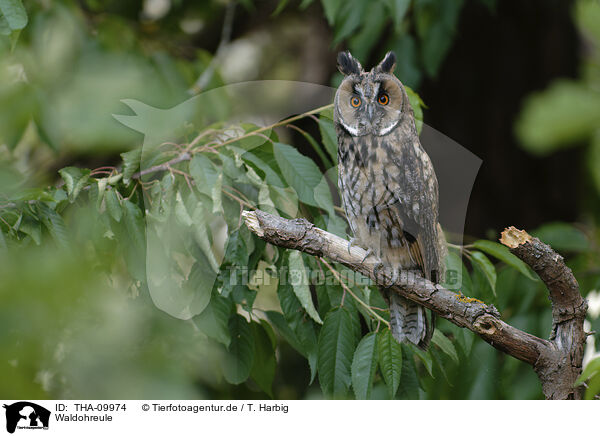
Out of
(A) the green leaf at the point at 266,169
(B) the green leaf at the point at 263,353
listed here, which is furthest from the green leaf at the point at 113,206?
(B) the green leaf at the point at 263,353

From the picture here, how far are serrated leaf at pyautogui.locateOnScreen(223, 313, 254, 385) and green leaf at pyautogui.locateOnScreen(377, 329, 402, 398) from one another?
43 cm

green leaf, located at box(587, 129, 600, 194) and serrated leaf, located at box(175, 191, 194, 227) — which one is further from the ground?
green leaf, located at box(587, 129, 600, 194)

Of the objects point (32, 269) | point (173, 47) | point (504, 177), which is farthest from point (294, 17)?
point (32, 269)

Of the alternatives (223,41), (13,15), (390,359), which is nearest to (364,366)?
(390,359)

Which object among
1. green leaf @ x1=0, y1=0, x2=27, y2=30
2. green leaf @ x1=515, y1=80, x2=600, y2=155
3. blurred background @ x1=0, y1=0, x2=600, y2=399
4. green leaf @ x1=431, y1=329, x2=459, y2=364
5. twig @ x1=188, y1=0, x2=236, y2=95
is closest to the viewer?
blurred background @ x1=0, y1=0, x2=600, y2=399

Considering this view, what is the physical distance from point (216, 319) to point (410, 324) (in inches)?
22.7

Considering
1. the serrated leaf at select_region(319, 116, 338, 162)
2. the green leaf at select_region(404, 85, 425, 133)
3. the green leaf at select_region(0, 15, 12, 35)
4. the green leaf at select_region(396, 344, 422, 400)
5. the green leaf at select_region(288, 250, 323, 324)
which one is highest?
the green leaf at select_region(0, 15, 12, 35)

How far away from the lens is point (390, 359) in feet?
5.20

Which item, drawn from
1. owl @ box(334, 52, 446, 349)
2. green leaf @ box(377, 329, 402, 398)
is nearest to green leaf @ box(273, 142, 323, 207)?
owl @ box(334, 52, 446, 349)

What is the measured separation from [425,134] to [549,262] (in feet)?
2.65

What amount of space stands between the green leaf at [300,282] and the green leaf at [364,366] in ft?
0.46

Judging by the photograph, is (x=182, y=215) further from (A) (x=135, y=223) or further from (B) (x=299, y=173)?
(B) (x=299, y=173)

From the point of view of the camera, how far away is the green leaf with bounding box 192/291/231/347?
1693 mm

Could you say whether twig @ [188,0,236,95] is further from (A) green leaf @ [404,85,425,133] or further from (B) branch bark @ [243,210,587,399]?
(B) branch bark @ [243,210,587,399]
